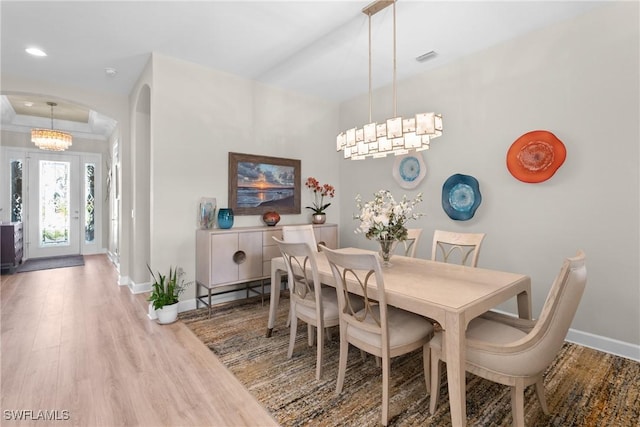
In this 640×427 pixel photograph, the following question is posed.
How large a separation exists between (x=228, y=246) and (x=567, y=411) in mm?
3089

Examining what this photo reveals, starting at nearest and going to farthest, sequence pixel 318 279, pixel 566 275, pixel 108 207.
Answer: pixel 566 275 < pixel 318 279 < pixel 108 207

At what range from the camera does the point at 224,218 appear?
360 centimetres

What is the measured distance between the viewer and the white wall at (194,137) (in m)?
3.37

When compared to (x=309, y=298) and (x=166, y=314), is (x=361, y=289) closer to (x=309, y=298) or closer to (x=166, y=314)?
(x=309, y=298)

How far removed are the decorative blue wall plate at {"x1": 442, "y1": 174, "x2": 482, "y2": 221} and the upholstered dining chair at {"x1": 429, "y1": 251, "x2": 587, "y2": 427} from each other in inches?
71.6

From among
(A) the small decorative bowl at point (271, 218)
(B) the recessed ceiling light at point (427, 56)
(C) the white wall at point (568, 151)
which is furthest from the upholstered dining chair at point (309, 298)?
(B) the recessed ceiling light at point (427, 56)

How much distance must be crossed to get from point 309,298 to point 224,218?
1724 mm

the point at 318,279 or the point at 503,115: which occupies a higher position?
the point at 503,115

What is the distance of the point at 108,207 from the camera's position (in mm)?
7020

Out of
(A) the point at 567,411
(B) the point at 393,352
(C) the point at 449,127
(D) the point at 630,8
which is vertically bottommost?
(A) the point at 567,411

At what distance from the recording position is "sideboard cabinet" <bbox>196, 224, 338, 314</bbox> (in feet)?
10.9

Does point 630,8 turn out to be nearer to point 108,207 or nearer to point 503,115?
point 503,115

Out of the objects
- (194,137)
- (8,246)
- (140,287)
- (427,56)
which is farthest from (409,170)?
(8,246)

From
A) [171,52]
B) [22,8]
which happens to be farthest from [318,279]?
[22,8]
